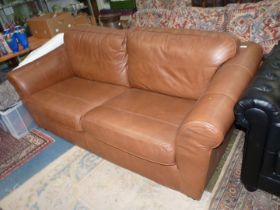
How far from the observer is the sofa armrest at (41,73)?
6.32 feet

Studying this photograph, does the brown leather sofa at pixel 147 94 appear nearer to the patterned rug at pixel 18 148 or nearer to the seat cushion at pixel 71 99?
the seat cushion at pixel 71 99

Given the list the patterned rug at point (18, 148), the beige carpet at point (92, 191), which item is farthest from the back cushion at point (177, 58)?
the patterned rug at point (18, 148)

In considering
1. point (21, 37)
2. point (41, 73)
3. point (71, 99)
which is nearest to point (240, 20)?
point (71, 99)

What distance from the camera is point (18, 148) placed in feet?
6.63

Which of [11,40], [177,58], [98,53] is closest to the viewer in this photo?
[177,58]

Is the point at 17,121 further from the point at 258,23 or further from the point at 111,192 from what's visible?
the point at 258,23

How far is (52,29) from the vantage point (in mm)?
2785

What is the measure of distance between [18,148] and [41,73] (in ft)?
2.32

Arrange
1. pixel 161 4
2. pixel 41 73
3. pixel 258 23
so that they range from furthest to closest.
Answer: pixel 161 4, pixel 41 73, pixel 258 23

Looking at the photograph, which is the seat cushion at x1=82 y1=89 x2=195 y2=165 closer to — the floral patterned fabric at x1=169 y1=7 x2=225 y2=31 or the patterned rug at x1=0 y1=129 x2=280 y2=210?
the patterned rug at x1=0 y1=129 x2=280 y2=210

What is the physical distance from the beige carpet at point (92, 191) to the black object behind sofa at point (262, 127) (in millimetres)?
273

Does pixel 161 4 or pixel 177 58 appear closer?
pixel 177 58

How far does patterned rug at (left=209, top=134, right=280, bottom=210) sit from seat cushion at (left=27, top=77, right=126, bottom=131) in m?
0.99

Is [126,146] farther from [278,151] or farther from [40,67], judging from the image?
[40,67]
